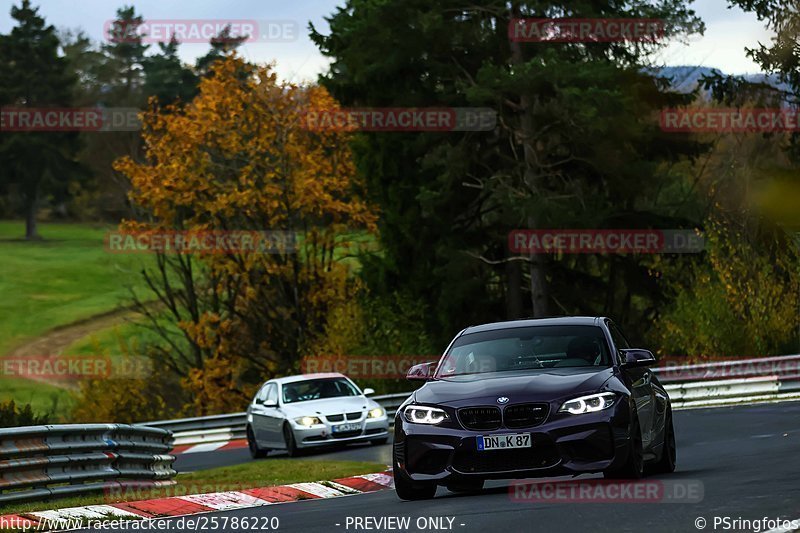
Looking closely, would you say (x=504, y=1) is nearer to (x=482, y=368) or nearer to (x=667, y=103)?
(x=667, y=103)

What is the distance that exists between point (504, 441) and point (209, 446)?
88.4 feet

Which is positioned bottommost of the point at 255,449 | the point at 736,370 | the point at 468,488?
the point at 255,449

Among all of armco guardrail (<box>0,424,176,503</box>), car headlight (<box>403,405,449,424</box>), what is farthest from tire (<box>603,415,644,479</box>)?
armco guardrail (<box>0,424,176,503</box>)

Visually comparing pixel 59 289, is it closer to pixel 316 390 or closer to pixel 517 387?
pixel 316 390

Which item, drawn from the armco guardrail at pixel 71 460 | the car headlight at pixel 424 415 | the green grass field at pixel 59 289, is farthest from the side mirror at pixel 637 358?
the green grass field at pixel 59 289

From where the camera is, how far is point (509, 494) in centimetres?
1365

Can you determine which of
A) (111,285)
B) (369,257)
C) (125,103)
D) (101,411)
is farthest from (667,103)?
(125,103)

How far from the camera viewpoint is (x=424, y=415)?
13.1m

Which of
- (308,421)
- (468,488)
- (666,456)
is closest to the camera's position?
(468,488)

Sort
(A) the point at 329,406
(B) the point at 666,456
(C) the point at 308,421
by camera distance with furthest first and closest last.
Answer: (A) the point at 329,406
(C) the point at 308,421
(B) the point at 666,456

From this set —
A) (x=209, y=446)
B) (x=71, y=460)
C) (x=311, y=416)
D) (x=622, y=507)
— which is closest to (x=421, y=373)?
(x=622, y=507)

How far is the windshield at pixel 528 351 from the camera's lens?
13.9m

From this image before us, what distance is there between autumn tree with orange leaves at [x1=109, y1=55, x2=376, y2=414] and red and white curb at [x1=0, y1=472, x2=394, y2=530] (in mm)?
31426

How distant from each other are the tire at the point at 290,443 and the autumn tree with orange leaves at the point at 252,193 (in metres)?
21.0
